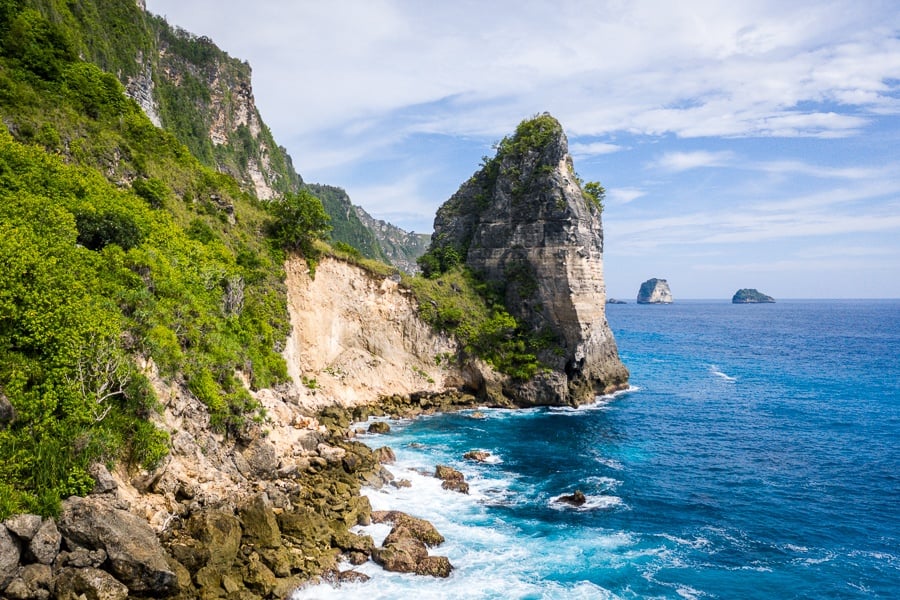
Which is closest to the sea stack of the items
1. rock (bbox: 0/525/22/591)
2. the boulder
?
the boulder

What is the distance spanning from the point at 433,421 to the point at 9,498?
113ft

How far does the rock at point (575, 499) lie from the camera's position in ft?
102

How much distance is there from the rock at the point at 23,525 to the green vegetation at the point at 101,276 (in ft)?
1.42

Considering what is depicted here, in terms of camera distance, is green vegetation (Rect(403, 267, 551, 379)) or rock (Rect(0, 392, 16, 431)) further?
green vegetation (Rect(403, 267, 551, 379))

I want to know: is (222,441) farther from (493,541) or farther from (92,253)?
(493,541)

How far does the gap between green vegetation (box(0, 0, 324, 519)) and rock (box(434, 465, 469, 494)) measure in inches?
487

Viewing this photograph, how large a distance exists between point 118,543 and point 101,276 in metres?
13.1

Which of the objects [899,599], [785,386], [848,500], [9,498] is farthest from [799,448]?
[9,498]

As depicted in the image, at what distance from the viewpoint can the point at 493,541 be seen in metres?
26.1

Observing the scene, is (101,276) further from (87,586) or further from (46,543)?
(87,586)

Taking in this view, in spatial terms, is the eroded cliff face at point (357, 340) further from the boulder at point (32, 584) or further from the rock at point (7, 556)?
the rock at point (7, 556)

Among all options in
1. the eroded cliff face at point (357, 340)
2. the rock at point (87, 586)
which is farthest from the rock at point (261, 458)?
the eroded cliff face at point (357, 340)

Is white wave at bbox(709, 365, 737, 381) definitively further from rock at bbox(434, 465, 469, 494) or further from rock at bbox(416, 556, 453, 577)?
rock at bbox(416, 556, 453, 577)

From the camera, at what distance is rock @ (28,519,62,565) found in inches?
669
